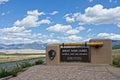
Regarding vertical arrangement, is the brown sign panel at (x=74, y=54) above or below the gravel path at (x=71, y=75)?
above

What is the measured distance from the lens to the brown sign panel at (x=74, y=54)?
33438mm

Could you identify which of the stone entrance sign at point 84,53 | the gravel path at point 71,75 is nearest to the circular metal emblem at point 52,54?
the stone entrance sign at point 84,53

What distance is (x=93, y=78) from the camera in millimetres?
19391

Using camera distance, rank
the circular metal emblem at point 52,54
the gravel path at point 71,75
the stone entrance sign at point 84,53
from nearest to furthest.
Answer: the gravel path at point 71,75
the stone entrance sign at point 84,53
the circular metal emblem at point 52,54

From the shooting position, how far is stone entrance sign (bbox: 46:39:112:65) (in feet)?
107

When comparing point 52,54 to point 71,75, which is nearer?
point 71,75

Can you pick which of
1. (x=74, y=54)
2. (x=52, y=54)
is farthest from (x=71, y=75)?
(x=74, y=54)

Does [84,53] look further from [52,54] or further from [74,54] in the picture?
[52,54]

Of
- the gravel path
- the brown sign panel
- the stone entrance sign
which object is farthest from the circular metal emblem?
the gravel path

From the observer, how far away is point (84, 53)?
33.5 meters

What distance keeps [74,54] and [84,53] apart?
1.01m

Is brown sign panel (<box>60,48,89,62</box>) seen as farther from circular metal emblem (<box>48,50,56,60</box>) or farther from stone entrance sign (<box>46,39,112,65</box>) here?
circular metal emblem (<box>48,50,56,60</box>)

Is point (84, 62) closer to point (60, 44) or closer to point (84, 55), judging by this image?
point (84, 55)

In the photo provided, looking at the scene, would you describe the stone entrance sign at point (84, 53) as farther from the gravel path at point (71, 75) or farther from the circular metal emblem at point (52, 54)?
the gravel path at point (71, 75)
